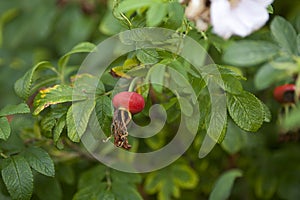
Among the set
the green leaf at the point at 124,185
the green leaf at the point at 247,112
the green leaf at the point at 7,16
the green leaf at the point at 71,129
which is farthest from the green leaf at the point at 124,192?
the green leaf at the point at 7,16

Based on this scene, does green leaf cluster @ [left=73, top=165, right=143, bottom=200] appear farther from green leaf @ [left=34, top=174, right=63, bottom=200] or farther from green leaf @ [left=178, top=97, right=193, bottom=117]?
green leaf @ [left=178, top=97, right=193, bottom=117]

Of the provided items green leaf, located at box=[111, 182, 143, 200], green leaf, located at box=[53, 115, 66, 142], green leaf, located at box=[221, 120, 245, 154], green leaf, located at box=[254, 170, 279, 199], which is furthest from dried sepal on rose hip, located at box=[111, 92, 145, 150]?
green leaf, located at box=[254, 170, 279, 199]

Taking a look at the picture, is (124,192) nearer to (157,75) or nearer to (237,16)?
(157,75)

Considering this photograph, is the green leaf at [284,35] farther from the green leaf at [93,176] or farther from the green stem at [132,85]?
the green leaf at [93,176]

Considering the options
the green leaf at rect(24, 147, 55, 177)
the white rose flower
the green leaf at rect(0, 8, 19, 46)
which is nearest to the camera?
the white rose flower

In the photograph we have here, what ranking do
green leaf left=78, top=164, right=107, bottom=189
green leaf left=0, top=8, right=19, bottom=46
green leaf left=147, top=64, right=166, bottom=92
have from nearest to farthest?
green leaf left=147, top=64, right=166, bottom=92, green leaf left=78, top=164, right=107, bottom=189, green leaf left=0, top=8, right=19, bottom=46

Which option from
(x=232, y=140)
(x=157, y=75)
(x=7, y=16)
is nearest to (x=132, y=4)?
(x=157, y=75)
